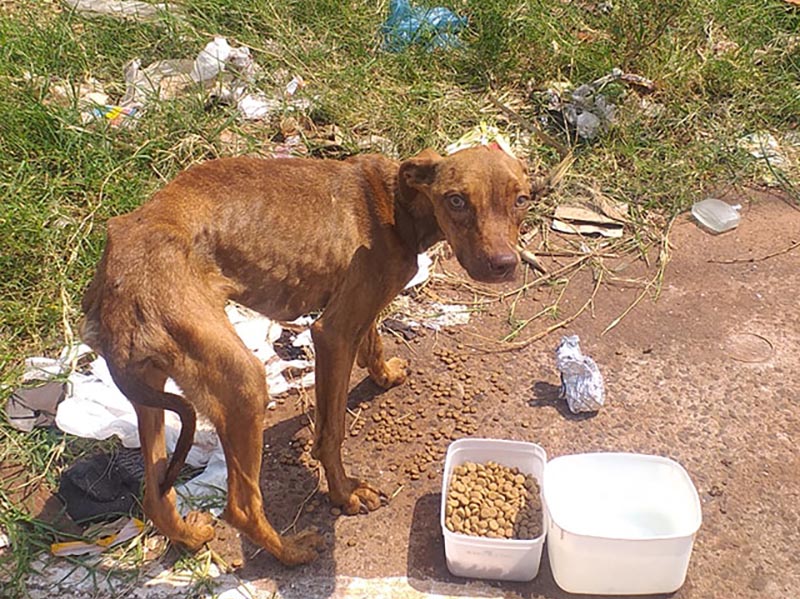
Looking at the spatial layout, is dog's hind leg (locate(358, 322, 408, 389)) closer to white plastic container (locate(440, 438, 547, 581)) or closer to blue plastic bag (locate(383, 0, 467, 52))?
white plastic container (locate(440, 438, 547, 581))

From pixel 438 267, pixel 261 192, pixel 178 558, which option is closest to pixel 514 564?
pixel 178 558

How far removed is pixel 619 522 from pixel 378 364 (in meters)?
1.41

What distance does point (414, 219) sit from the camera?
347 cm

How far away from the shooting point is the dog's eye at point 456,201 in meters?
3.16

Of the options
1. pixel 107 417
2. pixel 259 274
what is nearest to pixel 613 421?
pixel 259 274

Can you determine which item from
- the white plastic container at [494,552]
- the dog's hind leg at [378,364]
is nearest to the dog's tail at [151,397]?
the white plastic container at [494,552]

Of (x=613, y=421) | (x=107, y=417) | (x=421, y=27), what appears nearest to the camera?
(x=107, y=417)

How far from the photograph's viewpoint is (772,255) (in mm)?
5078

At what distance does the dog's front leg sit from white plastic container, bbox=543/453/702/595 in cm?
88

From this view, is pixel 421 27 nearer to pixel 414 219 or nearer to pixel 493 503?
pixel 414 219

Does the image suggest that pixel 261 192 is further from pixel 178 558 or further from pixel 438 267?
pixel 438 267

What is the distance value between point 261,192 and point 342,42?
3.58 metres

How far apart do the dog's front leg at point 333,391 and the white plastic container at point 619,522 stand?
883mm

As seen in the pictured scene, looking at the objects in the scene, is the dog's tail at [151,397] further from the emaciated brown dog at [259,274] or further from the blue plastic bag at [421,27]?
the blue plastic bag at [421,27]
